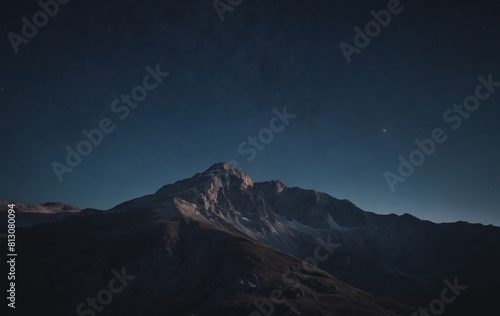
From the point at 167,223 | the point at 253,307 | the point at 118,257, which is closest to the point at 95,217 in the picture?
the point at 167,223

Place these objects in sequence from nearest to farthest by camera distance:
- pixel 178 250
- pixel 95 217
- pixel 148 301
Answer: pixel 148 301, pixel 178 250, pixel 95 217

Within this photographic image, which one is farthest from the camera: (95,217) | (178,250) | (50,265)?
(95,217)

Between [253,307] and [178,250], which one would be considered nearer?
[253,307]

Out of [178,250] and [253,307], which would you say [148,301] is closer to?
[178,250]

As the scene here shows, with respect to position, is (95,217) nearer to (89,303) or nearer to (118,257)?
(118,257)

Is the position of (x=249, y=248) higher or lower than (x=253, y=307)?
higher

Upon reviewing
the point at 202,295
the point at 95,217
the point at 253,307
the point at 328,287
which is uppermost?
the point at 95,217


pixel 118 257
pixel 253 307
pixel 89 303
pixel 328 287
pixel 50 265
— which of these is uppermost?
pixel 50 265

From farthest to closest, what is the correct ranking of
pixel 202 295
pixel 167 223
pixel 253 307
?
pixel 167 223
pixel 202 295
pixel 253 307

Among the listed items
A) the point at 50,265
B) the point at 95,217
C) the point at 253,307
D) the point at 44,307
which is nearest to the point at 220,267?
the point at 253,307
